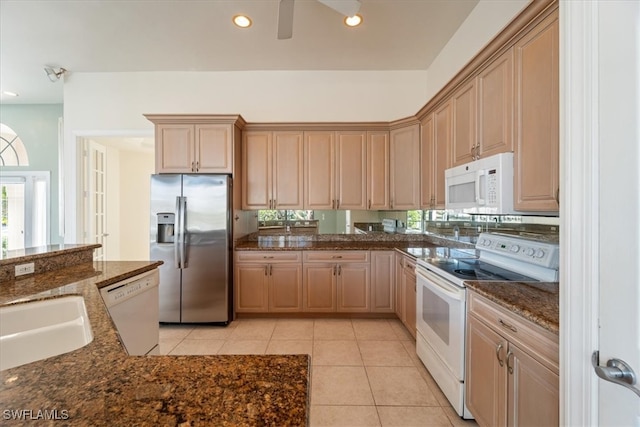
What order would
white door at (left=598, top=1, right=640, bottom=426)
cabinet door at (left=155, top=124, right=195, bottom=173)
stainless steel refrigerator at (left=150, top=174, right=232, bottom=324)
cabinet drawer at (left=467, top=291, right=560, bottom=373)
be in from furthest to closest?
1. cabinet door at (left=155, top=124, right=195, bottom=173)
2. stainless steel refrigerator at (left=150, top=174, right=232, bottom=324)
3. cabinet drawer at (left=467, top=291, right=560, bottom=373)
4. white door at (left=598, top=1, right=640, bottom=426)

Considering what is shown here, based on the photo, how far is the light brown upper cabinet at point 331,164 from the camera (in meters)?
3.35

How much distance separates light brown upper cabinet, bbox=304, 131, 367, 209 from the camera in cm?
335

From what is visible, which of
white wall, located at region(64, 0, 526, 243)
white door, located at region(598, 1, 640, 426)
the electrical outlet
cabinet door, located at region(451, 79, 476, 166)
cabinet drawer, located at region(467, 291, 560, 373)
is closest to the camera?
white door, located at region(598, 1, 640, 426)

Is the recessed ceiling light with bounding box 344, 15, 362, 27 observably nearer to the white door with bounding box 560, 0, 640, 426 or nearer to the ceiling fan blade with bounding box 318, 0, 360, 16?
the ceiling fan blade with bounding box 318, 0, 360, 16

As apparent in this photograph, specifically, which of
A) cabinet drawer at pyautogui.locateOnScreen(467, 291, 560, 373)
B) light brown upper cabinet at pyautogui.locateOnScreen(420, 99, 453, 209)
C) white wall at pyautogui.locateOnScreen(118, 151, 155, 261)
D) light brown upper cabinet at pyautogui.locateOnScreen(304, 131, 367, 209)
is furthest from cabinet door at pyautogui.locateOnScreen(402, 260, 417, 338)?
white wall at pyautogui.locateOnScreen(118, 151, 155, 261)

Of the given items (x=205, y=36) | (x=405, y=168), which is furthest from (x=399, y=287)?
(x=205, y=36)

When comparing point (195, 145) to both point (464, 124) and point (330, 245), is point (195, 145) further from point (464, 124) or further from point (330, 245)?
point (464, 124)

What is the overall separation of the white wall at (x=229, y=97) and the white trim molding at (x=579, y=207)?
2874mm

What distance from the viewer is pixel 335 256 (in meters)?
3.08

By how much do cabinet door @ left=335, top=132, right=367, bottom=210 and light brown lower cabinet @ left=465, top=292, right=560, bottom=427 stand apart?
79.9 inches

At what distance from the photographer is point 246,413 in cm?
53

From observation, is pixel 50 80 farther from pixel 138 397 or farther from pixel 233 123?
pixel 138 397

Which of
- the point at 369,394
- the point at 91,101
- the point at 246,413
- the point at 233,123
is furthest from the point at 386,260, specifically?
the point at 91,101

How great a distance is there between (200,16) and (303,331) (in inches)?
130
